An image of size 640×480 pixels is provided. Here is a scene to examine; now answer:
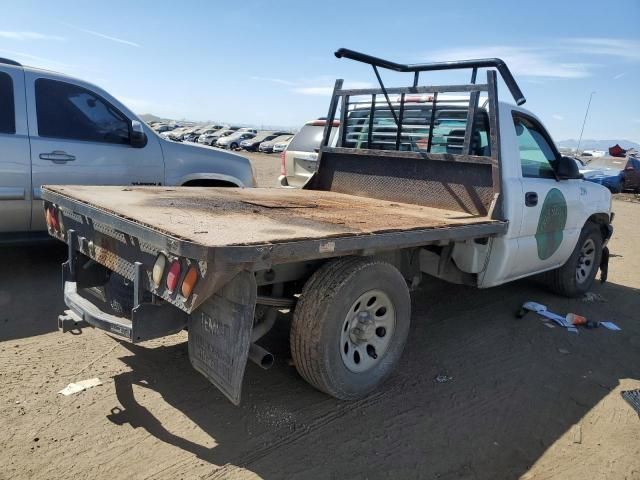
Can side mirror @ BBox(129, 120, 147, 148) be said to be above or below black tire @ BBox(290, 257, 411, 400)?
above

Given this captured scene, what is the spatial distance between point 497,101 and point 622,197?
22.4 meters

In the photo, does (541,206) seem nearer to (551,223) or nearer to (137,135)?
(551,223)

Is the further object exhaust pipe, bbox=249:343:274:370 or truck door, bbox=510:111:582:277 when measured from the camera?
truck door, bbox=510:111:582:277

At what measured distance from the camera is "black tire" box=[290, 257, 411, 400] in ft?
9.89

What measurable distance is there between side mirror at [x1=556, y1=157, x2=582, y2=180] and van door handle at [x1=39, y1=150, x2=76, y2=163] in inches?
191

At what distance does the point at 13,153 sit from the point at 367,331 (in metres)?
3.79

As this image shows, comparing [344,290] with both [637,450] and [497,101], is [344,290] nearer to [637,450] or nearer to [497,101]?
[637,450]

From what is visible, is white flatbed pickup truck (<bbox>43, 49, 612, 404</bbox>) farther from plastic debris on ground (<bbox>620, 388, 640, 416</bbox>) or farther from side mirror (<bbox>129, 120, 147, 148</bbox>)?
side mirror (<bbox>129, 120, 147, 148</bbox>)

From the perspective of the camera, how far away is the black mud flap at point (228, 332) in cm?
258

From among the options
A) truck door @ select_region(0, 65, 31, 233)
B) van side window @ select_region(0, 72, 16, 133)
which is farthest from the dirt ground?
van side window @ select_region(0, 72, 16, 133)

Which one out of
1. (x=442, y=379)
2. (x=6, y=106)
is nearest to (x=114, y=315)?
(x=442, y=379)

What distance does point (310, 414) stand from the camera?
10.5 ft

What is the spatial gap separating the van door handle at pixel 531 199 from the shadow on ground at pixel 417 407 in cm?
125

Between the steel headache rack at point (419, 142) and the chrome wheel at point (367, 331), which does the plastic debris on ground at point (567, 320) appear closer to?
the steel headache rack at point (419, 142)
